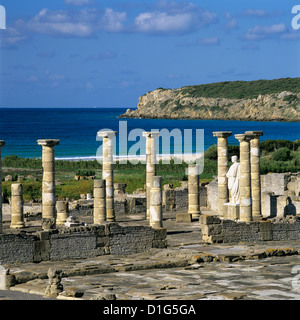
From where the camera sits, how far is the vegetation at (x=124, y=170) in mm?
47344

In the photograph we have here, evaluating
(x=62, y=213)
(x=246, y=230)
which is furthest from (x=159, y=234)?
(x=62, y=213)

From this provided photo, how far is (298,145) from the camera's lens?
2862 inches

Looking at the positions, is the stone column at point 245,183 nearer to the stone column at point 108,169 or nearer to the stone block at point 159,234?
the stone block at point 159,234

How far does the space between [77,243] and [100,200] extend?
521 cm

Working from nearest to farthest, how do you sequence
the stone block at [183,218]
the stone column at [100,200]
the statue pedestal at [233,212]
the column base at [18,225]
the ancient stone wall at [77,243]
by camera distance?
the ancient stone wall at [77,243], the stone column at [100,200], the statue pedestal at [233,212], the column base at [18,225], the stone block at [183,218]

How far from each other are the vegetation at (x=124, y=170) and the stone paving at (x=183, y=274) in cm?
1813

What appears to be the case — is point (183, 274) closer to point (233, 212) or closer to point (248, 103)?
point (233, 212)

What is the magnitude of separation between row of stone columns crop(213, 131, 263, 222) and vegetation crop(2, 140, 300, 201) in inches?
493

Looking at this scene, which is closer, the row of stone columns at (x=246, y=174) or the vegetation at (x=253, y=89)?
the row of stone columns at (x=246, y=174)

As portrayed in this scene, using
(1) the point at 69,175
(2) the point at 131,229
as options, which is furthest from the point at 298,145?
(2) the point at 131,229

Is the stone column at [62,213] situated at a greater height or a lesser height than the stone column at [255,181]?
lesser

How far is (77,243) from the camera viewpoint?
25250mm

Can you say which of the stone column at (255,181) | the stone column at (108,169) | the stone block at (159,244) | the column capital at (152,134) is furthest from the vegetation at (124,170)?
the stone block at (159,244)

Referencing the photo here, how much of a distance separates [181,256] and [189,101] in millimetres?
175139
